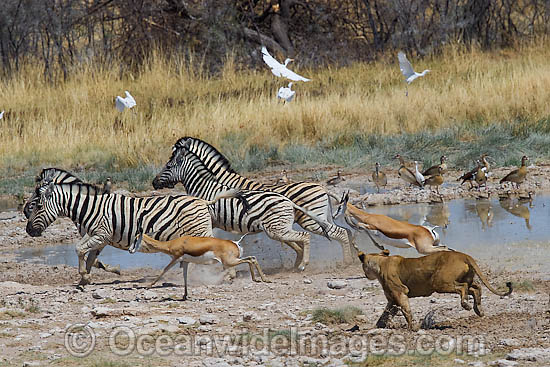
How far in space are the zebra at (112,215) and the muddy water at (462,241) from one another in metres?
0.90

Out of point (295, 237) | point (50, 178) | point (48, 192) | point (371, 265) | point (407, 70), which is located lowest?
point (295, 237)

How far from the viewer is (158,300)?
764cm

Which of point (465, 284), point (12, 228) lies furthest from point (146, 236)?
point (12, 228)

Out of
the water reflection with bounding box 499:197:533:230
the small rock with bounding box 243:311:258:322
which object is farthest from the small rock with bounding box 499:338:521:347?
the water reflection with bounding box 499:197:533:230

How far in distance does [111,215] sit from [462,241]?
11.8ft

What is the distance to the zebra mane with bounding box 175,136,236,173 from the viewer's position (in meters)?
10.7

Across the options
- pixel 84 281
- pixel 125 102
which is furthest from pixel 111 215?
pixel 125 102

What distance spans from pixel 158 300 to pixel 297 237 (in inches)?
80.9

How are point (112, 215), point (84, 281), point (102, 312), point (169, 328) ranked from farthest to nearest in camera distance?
1. point (112, 215)
2. point (84, 281)
3. point (102, 312)
4. point (169, 328)

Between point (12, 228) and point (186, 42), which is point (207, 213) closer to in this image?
point (12, 228)

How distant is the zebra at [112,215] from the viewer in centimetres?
888

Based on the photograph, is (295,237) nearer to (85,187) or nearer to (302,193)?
(302,193)

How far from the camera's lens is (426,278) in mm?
6121

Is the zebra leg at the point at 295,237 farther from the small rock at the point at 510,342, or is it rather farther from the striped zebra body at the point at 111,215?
the small rock at the point at 510,342
